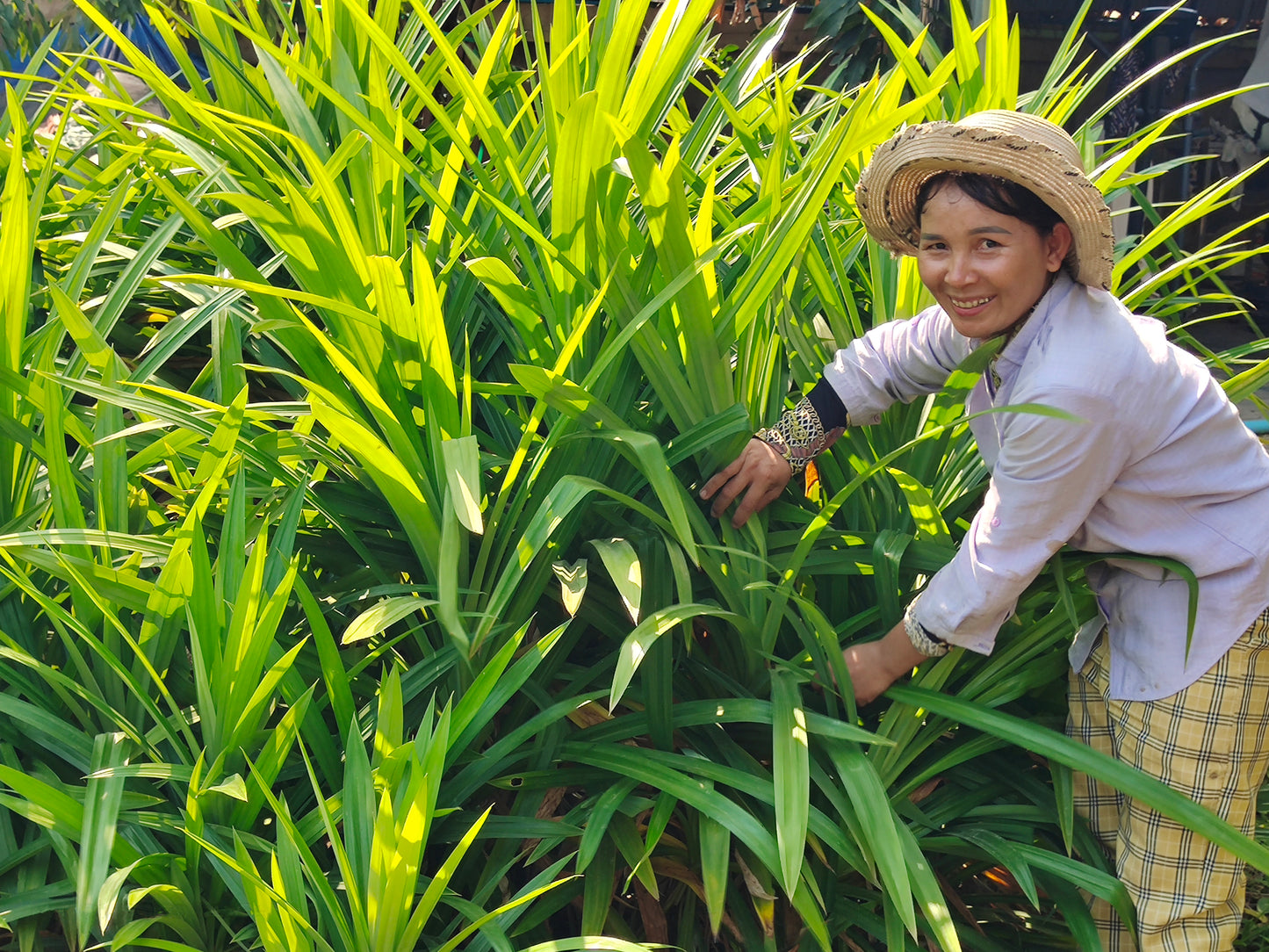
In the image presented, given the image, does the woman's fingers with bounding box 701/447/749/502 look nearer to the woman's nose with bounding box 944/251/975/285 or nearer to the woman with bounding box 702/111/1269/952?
the woman with bounding box 702/111/1269/952

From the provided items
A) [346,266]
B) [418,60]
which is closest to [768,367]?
[346,266]

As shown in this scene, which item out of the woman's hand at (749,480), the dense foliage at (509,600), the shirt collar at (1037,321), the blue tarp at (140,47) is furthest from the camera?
the blue tarp at (140,47)

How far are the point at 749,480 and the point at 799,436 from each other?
0.31 ft

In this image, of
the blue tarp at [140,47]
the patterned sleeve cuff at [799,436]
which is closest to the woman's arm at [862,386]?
the patterned sleeve cuff at [799,436]

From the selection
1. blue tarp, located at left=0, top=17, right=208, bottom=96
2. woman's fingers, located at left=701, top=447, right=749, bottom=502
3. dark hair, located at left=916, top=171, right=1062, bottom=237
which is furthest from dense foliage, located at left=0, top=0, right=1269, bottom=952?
blue tarp, located at left=0, top=17, right=208, bottom=96

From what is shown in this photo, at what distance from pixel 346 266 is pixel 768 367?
0.50 meters

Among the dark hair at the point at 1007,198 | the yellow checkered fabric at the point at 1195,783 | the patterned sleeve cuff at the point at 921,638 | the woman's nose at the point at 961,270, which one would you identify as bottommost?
the yellow checkered fabric at the point at 1195,783

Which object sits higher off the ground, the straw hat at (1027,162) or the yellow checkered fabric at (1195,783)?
the straw hat at (1027,162)

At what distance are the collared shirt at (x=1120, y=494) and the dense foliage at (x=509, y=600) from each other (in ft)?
0.23

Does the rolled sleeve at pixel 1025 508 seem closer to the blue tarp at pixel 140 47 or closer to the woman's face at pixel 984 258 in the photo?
the woman's face at pixel 984 258

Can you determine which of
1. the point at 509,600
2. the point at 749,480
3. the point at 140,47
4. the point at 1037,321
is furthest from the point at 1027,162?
the point at 140,47

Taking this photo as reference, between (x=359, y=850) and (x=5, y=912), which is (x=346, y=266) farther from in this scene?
(x=5, y=912)

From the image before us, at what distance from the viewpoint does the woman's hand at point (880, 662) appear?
120 centimetres

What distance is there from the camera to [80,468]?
145 cm
